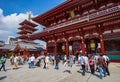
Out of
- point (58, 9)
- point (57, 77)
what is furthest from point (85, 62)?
point (58, 9)

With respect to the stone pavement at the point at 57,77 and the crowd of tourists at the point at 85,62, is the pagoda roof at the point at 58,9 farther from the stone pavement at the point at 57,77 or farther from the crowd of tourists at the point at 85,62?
the stone pavement at the point at 57,77

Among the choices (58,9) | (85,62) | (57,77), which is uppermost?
(58,9)

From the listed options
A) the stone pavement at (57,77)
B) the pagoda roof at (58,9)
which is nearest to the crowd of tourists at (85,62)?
the stone pavement at (57,77)

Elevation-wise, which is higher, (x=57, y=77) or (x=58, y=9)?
(x=58, y=9)

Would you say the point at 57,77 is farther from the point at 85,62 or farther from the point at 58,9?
the point at 58,9

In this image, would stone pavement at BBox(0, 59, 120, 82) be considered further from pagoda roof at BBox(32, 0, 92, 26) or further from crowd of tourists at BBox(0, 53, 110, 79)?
pagoda roof at BBox(32, 0, 92, 26)

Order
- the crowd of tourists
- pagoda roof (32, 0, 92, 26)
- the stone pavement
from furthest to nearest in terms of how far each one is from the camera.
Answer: pagoda roof (32, 0, 92, 26) → the crowd of tourists → the stone pavement

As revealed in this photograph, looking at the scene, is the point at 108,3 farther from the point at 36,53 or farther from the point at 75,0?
the point at 36,53

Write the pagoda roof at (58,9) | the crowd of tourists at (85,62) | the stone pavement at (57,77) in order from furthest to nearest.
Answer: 1. the pagoda roof at (58,9)
2. the crowd of tourists at (85,62)
3. the stone pavement at (57,77)

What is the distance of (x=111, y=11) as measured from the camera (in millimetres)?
11852

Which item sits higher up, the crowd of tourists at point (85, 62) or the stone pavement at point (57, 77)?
the crowd of tourists at point (85, 62)

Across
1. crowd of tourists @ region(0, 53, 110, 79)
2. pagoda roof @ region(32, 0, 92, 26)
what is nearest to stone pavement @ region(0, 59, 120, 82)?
crowd of tourists @ region(0, 53, 110, 79)

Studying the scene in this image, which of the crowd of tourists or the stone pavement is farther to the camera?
the crowd of tourists

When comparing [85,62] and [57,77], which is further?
[85,62]
